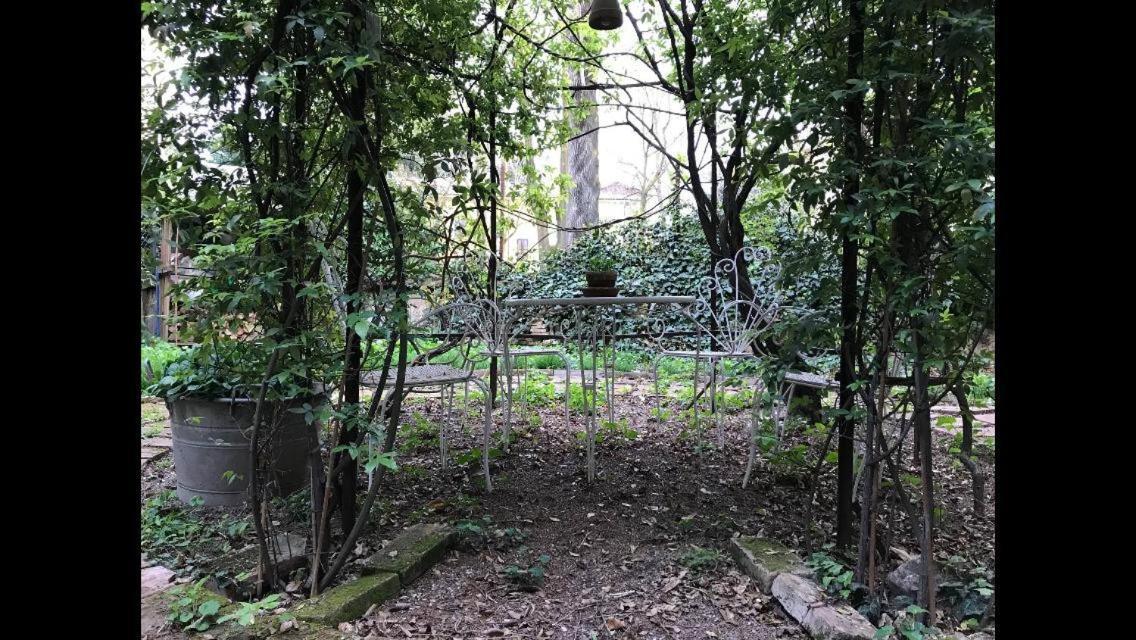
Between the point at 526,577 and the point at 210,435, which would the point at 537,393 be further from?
the point at 526,577

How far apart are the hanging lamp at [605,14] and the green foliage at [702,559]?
2710 millimetres

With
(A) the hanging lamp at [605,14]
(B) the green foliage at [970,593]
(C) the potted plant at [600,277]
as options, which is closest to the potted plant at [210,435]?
(C) the potted plant at [600,277]

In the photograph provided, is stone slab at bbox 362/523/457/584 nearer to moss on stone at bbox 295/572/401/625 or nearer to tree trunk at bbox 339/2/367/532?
moss on stone at bbox 295/572/401/625

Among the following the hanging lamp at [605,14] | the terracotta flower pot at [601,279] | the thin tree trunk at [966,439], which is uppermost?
the hanging lamp at [605,14]

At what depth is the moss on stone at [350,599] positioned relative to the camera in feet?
5.08

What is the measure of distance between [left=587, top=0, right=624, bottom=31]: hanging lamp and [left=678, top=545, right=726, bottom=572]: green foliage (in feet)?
8.89

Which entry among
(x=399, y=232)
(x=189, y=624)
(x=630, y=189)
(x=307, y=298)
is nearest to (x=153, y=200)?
(x=307, y=298)

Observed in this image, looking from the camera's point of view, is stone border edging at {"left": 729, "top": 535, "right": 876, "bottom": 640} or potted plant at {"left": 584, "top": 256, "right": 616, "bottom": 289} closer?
stone border edging at {"left": 729, "top": 535, "right": 876, "bottom": 640}

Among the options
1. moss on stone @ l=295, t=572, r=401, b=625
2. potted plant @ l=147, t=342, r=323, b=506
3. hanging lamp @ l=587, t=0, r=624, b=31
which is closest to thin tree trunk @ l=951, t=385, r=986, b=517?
moss on stone @ l=295, t=572, r=401, b=625

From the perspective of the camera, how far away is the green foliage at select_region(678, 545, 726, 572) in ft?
6.49

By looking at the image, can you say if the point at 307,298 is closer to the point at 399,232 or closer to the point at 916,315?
the point at 399,232

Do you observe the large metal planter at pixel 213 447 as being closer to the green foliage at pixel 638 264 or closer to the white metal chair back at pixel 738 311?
the white metal chair back at pixel 738 311

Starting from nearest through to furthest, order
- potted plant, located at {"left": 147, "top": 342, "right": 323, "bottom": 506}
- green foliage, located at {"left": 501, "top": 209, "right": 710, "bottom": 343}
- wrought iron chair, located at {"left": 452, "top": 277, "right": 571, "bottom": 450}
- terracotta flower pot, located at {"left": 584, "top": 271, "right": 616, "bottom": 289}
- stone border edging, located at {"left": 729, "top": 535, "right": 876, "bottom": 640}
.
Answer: stone border edging, located at {"left": 729, "top": 535, "right": 876, "bottom": 640}
potted plant, located at {"left": 147, "top": 342, "right": 323, "bottom": 506}
terracotta flower pot, located at {"left": 584, "top": 271, "right": 616, "bottom": 289}
wrought iron chair, located at {"left": 452, "top": 277, "right": 571, "bottom": 450}
green foliage, located at {"left": 501, "top": 209, "right": 710, "bottom": 343}

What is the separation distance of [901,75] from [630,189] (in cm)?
1194
